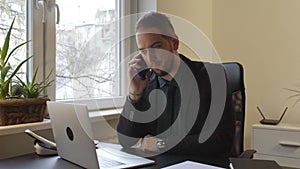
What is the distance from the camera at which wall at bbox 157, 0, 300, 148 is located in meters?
2.77

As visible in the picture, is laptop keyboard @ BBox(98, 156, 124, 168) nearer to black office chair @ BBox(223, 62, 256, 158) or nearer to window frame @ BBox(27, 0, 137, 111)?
window frame @ BBox(27, 0, 137, 111)

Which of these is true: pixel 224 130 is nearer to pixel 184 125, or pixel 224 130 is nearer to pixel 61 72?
pixel 184 125

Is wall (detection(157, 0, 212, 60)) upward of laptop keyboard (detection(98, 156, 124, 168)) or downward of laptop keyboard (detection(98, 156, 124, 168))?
upward

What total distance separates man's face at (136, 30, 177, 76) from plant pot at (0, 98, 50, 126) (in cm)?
48

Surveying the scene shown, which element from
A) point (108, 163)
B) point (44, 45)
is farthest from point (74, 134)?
point (44, 45)

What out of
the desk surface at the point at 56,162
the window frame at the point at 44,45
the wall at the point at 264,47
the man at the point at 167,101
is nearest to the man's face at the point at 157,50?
the man at the point at 167,101

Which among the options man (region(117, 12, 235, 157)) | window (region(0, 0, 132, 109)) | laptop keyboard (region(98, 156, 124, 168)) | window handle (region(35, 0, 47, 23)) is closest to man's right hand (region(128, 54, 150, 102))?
man (region(117, 12, 235, 157))

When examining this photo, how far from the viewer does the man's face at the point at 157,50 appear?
58.8 inches

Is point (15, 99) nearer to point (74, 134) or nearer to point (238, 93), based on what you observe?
point (74, 134)

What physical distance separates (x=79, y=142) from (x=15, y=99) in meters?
0.48

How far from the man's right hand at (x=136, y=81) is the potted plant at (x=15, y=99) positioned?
0.38 metres

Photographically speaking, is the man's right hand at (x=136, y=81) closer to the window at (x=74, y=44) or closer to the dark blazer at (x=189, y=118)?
the dark blazer at (x=189, y=118)

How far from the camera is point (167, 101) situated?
163 centimetres

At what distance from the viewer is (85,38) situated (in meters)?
2.12
